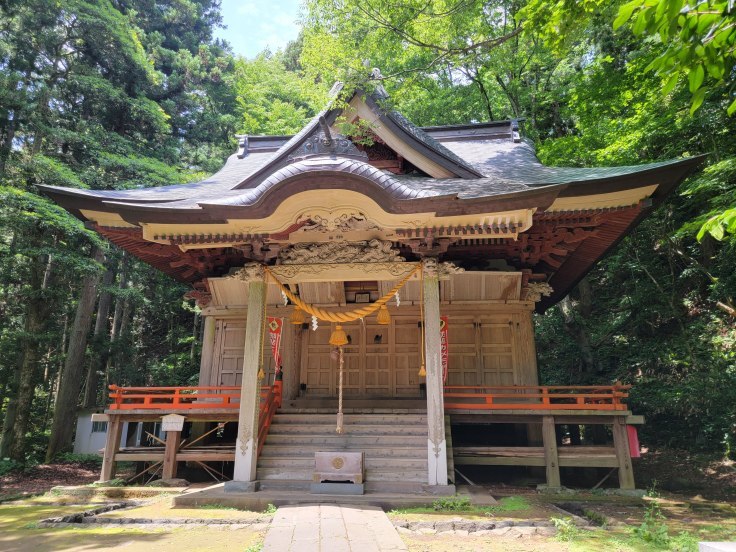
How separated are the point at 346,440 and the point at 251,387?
6.03 ft

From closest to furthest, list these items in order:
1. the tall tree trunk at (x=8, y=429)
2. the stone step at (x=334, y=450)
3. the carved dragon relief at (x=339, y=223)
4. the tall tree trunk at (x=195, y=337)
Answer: the carved dragon relief at (x=339, y=223), the stone step at (x=334, y=450), the tall tree trunk at (x=8, y=429), the tall tree trunk at (x=195, y=337)

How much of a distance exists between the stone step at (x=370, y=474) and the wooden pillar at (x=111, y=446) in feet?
11.5

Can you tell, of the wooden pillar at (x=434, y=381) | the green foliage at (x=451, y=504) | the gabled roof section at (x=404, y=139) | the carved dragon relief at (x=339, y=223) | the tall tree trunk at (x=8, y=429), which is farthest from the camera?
the tall tree trunk at (x=8, y=429)

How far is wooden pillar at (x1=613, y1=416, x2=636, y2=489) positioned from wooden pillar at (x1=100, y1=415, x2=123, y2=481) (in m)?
9.15

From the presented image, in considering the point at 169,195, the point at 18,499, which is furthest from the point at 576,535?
the point at 18,499

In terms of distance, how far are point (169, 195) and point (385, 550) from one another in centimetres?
712

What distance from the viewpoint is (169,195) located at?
8531mm

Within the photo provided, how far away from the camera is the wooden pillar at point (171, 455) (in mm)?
8719

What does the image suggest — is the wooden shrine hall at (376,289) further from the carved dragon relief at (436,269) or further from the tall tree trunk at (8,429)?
the tall tree trunk at (8,429)

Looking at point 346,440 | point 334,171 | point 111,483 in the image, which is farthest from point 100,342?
point 334,171

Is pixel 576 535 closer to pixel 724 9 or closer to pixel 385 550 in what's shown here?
pixel 385 550

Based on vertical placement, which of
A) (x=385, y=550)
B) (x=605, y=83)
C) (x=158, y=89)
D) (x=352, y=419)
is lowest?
(x=385, y=550)

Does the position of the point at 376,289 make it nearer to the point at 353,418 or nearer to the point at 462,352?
the point at 462,352

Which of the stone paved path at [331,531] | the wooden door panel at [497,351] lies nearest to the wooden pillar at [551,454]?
the wooden door panel at [497,351]
